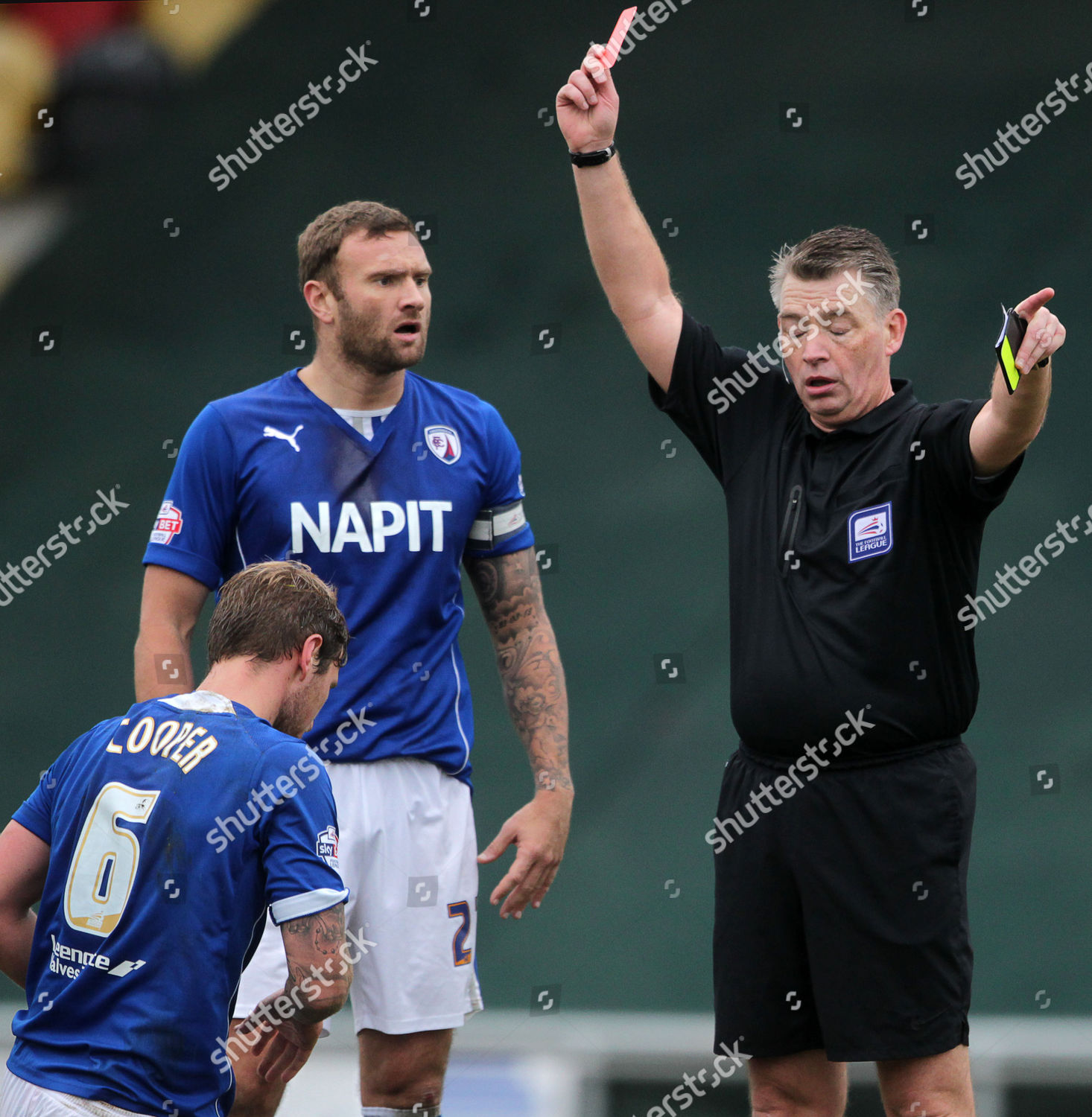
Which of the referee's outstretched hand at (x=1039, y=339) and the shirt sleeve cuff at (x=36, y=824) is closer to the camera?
the shirt sleeve cuff at (x=36, y=824)

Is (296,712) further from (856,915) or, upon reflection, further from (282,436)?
(856,915)

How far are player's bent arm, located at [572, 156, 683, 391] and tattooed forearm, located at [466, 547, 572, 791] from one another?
1.99 ft

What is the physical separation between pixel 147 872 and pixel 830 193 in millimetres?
4167

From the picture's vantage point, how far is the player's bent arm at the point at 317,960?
225 centimetres

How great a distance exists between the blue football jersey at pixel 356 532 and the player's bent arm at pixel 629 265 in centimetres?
52

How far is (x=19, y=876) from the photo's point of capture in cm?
235

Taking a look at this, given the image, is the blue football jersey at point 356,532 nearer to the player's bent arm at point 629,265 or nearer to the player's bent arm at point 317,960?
the player's bent arm at point 629,265

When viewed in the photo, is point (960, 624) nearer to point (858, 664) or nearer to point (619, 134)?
point (858, 664)

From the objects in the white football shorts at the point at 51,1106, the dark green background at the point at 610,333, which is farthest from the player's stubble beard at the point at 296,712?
the dark green background at the point at 610,333

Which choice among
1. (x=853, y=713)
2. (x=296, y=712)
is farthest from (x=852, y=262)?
(x=296, y=712)

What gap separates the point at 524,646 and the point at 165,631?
0.81 meters

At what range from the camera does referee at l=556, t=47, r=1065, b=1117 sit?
2715 mm

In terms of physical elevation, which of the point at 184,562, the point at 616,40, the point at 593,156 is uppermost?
the point at 616,40

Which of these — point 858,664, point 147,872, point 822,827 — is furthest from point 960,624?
point 147,872
